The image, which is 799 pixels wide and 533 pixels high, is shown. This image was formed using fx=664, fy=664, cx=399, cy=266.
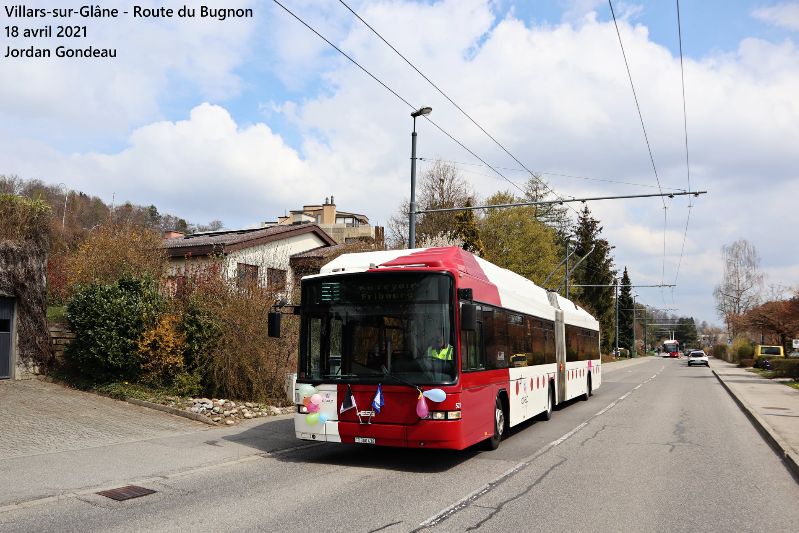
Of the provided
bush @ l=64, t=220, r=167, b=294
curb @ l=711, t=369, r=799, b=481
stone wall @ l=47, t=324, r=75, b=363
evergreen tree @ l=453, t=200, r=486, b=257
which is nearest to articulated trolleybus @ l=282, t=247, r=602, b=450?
curb @ l=711, t=369, r=799, b=481

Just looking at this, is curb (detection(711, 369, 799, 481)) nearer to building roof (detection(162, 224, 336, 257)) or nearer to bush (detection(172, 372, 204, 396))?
bush (detection(172, 372, 204, 396))

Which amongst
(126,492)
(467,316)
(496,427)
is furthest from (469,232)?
(126,492)

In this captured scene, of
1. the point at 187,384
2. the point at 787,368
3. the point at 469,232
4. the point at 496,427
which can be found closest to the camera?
the point at 496,427

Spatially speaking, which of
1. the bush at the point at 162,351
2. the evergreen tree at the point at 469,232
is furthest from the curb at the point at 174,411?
the evergreen tree at the point at 469,232

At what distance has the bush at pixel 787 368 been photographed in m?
32.3

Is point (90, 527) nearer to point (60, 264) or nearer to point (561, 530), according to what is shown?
point (561, 530)

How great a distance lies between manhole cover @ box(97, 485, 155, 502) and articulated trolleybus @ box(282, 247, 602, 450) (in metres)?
2.53

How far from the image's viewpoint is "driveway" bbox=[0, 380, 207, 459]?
10.6 meters

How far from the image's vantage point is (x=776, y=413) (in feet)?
56.1

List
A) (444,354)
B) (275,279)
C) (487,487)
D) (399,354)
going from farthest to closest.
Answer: (275,279) → (399,354) → (444,354) → (487,487)

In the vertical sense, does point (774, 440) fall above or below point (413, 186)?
below

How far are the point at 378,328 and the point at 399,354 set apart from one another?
0.48 meters

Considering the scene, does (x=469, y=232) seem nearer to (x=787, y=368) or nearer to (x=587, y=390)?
Result: (x=787, y=368)

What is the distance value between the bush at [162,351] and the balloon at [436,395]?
825 centimetres
